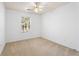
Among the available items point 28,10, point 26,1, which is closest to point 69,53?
point 28,10

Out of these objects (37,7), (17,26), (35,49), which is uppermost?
(37,7)

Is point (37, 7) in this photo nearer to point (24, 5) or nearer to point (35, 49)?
point (24, 5)

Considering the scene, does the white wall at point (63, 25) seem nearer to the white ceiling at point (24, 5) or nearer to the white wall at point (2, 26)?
the white ceiling at point (24, 5)

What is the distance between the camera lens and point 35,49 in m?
1.66

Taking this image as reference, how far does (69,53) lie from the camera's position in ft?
5.19

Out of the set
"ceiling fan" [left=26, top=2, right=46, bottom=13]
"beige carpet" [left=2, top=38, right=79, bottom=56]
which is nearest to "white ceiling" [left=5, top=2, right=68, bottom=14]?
"ceiling fan" [left=26, top=2, right=46, bottom=13]

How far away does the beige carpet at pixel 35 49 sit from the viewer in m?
1.58

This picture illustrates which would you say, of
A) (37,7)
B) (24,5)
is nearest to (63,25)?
(37,7)

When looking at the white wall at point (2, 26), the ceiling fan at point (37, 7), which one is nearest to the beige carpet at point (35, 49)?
the white wall at point (2, 26)

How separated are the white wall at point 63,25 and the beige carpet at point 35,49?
0.11 m

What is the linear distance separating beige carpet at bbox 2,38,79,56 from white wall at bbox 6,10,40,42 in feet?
0.30

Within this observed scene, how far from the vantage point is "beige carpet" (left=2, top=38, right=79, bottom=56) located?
1.58m

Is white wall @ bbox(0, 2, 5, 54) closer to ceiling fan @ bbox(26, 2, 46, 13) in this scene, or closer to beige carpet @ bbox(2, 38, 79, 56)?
beige carpet @ bbox(2, 38, 79, 56)

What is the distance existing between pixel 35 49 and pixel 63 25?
26.0 inches
